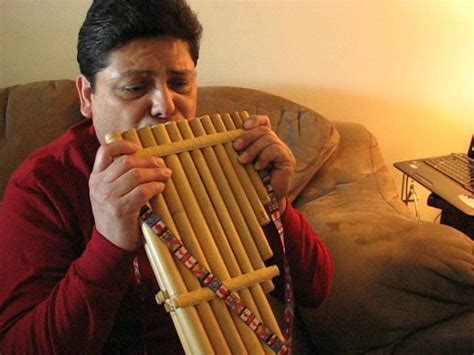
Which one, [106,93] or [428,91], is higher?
[106,93]

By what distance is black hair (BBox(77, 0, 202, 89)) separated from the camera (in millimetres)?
958

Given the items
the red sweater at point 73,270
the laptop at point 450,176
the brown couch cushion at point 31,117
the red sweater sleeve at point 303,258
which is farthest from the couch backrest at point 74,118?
the red sweater sleeve at point 303,258

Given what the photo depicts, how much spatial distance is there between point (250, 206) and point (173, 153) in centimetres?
16

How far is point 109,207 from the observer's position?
Result: 0.80 meters

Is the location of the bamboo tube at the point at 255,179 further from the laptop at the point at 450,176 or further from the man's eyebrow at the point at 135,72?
the laptop at the point at 450,176

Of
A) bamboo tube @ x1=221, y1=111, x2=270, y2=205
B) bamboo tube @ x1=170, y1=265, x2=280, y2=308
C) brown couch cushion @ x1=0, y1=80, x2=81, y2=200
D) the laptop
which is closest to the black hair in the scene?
bamboo tube @ x1=221, y1=111, x2=270, y2=205

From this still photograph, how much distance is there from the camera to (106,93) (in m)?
1.00

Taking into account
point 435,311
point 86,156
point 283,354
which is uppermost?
point 86,156

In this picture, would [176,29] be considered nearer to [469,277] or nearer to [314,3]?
[469,277]

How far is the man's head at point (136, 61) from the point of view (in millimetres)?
961

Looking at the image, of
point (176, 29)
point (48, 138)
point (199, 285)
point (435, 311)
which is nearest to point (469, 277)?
point (435, 311)

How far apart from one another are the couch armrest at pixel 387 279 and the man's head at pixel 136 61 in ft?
1.83

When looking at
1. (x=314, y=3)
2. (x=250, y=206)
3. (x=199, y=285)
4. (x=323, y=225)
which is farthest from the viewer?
(x=314, y=3)

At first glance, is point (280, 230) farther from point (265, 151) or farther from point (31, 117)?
point (31, 117)
